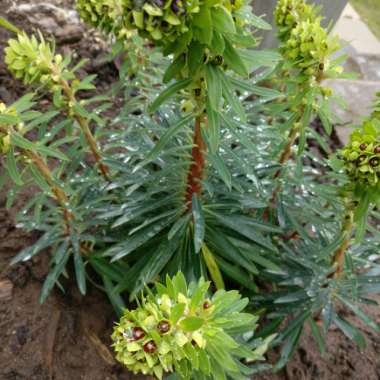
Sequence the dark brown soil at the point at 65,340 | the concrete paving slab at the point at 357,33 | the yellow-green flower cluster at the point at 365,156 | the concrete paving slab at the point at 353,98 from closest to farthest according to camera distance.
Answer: the yellow-green flower cluster at the point at 365,156, the dark brown soil at the point at 65,340, the concrete paving slab at the point at 353,98, the concrete paving slab at the point at 357,33

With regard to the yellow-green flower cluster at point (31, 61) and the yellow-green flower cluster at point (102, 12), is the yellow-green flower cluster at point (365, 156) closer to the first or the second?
the yellow-green flower cluster at point (102, 12)

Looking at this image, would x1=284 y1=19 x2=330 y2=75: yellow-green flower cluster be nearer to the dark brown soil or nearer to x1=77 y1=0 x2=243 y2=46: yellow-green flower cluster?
x1=77 y1=0 x2=243 y2=46: yellow-green flower cluster

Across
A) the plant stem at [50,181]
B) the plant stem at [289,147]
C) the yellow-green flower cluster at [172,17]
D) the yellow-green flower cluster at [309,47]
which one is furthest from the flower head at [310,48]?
the plant stem at [50,181]

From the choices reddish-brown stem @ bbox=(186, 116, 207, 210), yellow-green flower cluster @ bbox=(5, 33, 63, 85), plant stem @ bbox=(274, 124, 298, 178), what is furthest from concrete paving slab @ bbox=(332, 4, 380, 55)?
yellow-green flower cluster @ bbox=(5, 33, 63, 85)

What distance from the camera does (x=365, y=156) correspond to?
1250 millimetres

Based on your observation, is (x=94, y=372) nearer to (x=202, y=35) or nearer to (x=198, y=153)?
(x=198, y=153)

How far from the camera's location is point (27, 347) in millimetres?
1907

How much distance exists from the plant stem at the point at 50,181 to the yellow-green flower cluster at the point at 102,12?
572mm

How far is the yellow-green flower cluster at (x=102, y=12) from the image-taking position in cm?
165

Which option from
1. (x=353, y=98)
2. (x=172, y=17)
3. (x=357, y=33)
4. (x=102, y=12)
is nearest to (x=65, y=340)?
(x=102, y=12)

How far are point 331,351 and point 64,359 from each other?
1254mm

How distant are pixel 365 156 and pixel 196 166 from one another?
66 cm

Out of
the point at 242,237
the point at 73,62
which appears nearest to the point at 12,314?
the point at 242,237

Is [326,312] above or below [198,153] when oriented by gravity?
below
